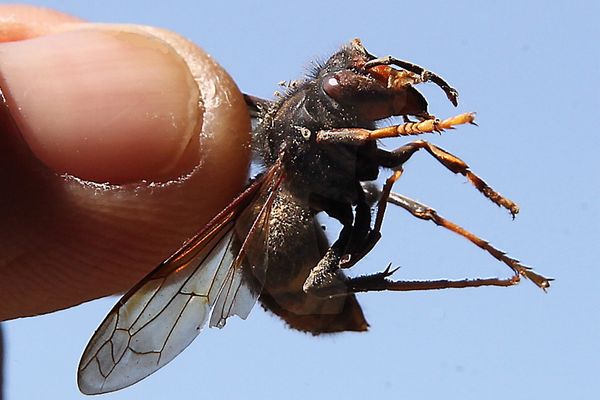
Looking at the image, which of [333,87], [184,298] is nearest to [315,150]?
[333,87]

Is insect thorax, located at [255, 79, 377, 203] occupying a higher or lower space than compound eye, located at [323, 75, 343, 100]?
lower

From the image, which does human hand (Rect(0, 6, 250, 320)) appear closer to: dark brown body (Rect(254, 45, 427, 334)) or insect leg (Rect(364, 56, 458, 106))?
dark brown body (Rect(254, 45, 427, 334))

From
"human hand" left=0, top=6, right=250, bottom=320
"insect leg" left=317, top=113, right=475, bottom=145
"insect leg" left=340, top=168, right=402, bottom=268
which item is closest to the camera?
"insect leg" left=317, top=113, right=475, bottom=145

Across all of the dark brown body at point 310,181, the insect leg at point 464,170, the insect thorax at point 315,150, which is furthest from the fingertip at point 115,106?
the insect leg at point 464,170

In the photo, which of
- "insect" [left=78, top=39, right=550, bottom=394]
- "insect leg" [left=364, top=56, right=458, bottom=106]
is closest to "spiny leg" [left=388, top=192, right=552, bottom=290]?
"insect" [left=78, top=39, right=550, bottom=394]

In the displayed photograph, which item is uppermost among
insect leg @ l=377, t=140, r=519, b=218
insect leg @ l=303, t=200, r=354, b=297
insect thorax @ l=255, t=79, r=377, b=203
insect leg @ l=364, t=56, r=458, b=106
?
insect leg @ l=364, t=56, r=458, b=106

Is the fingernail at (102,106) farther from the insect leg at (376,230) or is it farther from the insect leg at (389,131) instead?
the insect leg at (376,230)
